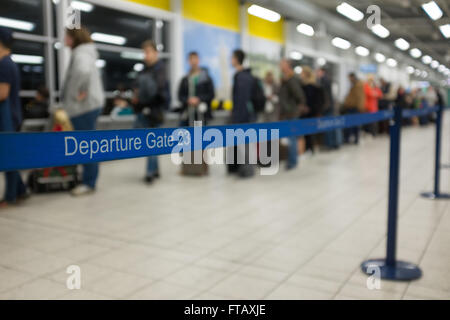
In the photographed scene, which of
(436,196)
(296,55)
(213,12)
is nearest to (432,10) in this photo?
(436,196)

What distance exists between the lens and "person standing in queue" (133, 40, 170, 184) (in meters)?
5.10

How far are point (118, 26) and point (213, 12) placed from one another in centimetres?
240

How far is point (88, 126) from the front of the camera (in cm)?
455

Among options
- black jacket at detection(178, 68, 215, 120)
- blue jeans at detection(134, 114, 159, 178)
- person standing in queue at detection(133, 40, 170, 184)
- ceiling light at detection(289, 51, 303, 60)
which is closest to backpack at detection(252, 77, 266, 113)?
black jacket at detection(178, 68, 215, 120)

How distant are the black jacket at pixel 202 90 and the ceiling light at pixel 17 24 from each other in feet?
9.56

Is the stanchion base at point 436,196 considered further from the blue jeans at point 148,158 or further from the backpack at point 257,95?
the blue jeans at point 148,158

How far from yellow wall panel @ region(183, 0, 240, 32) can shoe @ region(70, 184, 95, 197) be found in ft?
19.2

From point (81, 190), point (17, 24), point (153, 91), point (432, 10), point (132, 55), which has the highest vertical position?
point (17, 24)

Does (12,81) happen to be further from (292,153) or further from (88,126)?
(292,153)

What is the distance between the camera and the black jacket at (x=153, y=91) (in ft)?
16.7

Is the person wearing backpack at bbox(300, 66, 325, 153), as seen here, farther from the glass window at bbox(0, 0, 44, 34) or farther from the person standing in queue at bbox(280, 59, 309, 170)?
the glass window at bbox(0, 0, 44, 34)

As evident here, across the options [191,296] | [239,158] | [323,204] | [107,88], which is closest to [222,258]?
[191,296]

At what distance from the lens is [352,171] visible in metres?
6.34
